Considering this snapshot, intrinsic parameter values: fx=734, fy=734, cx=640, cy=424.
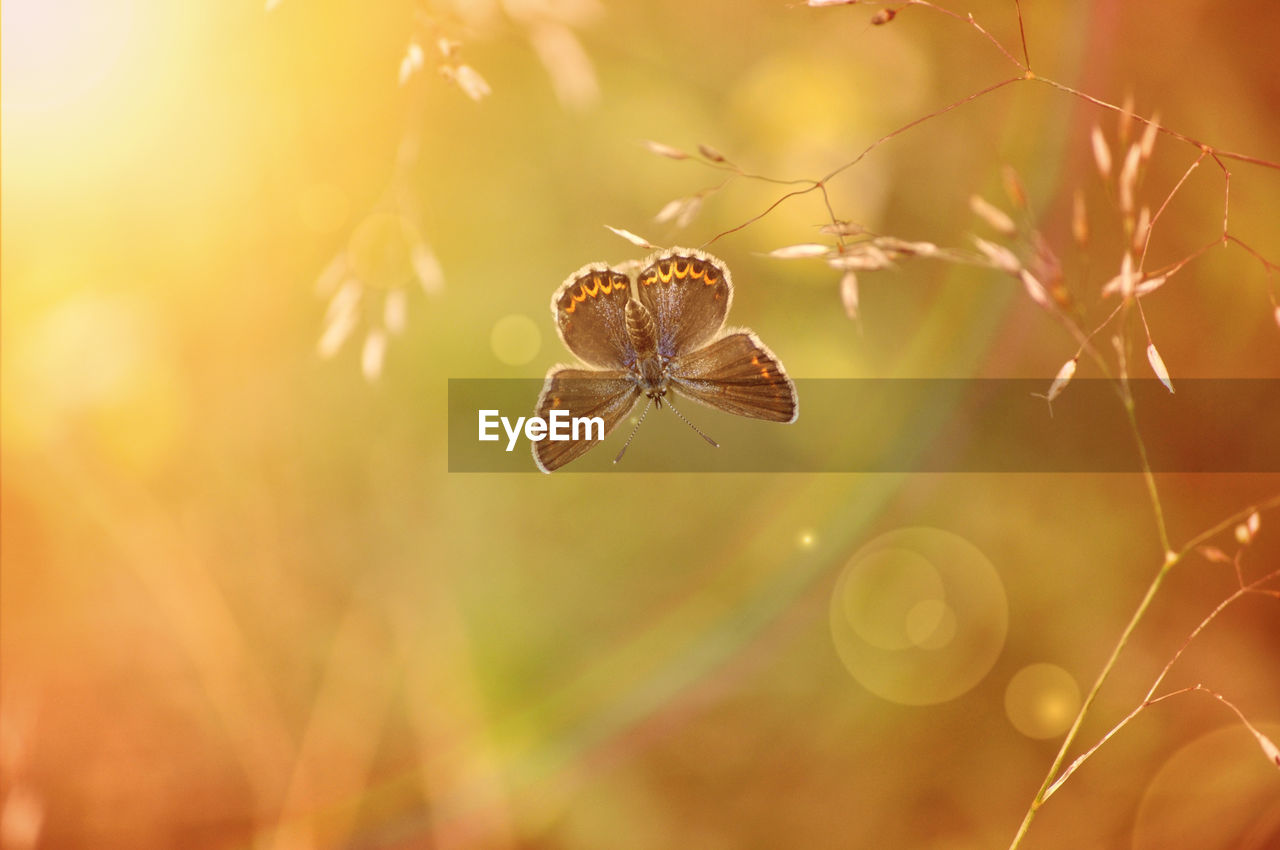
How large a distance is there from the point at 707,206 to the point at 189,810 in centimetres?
150

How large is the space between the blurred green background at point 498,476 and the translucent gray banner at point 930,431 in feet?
0.13

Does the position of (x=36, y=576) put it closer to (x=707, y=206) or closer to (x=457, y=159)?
(x=457, y=159)

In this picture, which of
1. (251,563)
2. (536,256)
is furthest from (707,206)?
(251,563)

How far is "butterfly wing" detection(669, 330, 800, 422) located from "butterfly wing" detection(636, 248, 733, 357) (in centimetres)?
2

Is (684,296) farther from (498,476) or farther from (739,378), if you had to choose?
(498,476)

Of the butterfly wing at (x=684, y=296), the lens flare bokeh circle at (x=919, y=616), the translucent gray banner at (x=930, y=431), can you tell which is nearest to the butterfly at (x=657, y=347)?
the butterfly wing at (x=684, y=296)

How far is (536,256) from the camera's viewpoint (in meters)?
1.41

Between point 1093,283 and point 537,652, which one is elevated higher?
point 1093,283

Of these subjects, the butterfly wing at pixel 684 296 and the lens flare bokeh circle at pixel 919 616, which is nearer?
the butterfly wing at pixel 684 296

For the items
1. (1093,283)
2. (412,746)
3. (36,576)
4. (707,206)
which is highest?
(707,206)

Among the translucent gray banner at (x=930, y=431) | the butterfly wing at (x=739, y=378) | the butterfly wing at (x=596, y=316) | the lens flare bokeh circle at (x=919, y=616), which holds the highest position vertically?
the butterfly wing at (x=596, y=316)

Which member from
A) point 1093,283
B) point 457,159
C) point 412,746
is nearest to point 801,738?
point 412,746

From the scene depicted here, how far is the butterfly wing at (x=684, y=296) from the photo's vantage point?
0.87 meters

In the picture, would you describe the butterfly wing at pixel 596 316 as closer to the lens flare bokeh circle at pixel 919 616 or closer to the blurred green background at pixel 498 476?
the blurred green background at pixel 498 476
